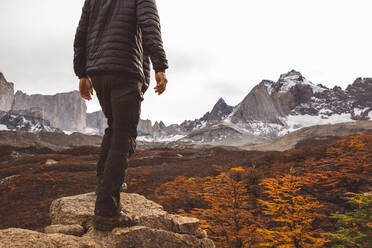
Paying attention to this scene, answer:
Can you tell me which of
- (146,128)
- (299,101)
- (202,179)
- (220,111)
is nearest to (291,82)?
(299,101)

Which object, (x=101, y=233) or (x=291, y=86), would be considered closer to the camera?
(x=101, y=233)

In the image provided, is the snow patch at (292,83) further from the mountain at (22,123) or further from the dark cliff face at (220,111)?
the mountain at (22,123)

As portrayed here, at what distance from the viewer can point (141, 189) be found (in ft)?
35.7

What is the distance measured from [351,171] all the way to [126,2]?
730 cm

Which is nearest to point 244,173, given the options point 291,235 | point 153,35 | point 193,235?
point 291,235

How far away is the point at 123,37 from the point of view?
2.41m

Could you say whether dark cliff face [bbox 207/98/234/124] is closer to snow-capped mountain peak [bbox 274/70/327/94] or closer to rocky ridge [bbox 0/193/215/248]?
snow-capped mountain peak [bbox 274/70/327/94]

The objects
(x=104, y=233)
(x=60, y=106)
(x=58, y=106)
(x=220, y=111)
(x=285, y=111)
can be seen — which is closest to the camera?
(x=104, y=233)

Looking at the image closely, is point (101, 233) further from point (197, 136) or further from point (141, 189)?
point (197, 136)

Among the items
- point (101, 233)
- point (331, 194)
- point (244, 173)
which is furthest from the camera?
point (244, 173)

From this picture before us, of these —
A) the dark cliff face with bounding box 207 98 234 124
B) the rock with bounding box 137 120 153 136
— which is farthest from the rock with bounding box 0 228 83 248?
the rock with bounding box 137 120 153 136

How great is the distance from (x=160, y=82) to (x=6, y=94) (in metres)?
172

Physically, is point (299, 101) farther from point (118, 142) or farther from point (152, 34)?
point (118, 142)

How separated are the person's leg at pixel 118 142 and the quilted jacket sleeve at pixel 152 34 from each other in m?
0.35
